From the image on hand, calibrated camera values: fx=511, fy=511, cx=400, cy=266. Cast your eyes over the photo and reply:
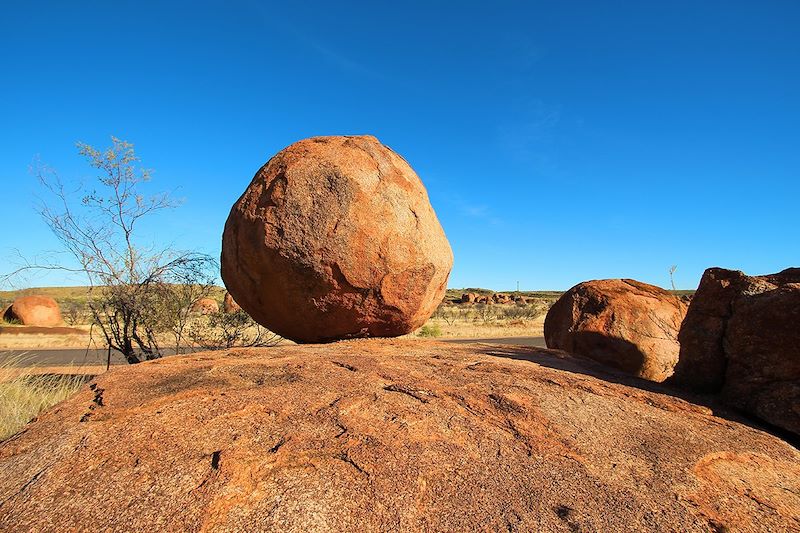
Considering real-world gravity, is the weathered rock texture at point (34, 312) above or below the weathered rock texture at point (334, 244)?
below

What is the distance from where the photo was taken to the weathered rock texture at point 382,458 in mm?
2375

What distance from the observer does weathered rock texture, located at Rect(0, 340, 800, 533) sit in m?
2.38

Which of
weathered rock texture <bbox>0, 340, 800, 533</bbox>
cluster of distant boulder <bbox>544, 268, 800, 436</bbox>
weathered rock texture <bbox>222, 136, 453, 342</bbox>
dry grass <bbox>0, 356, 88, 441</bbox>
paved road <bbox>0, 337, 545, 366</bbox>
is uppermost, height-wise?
weathered rock texture <bbox>222, 136, 453, 342</bbox>

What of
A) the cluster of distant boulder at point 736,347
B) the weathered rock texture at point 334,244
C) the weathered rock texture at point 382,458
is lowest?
the weathered rock texture at point 382,458

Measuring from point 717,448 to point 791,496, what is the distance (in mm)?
477

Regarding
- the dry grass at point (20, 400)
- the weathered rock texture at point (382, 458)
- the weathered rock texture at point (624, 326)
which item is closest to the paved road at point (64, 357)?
the weathered rock texture at point (624, 326)

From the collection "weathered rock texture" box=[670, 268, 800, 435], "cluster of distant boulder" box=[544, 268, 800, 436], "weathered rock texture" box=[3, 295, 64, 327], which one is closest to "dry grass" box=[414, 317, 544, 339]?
"cluster of distant boulder" box=[544, 268, 800, 436]

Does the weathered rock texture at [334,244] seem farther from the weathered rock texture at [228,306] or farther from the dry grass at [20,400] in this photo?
the dry grass at [20,400]

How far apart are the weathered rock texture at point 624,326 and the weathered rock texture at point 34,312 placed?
26312mm

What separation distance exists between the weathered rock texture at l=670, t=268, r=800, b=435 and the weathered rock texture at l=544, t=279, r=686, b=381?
1669 millimetres

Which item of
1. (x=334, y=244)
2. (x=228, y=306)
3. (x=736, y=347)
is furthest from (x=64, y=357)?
(x=736, y=347)

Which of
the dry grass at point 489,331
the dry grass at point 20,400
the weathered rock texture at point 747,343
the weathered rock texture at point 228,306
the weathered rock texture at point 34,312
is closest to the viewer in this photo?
the weathered rock texture at point 747,343

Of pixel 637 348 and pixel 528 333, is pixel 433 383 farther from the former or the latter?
pixel 528 333

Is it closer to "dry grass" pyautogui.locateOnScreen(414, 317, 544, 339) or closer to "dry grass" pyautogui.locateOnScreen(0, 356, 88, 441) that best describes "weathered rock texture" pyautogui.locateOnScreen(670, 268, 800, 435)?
"dry grass" pyautogui.locateOnScreen(0, 356, 88, 441)
